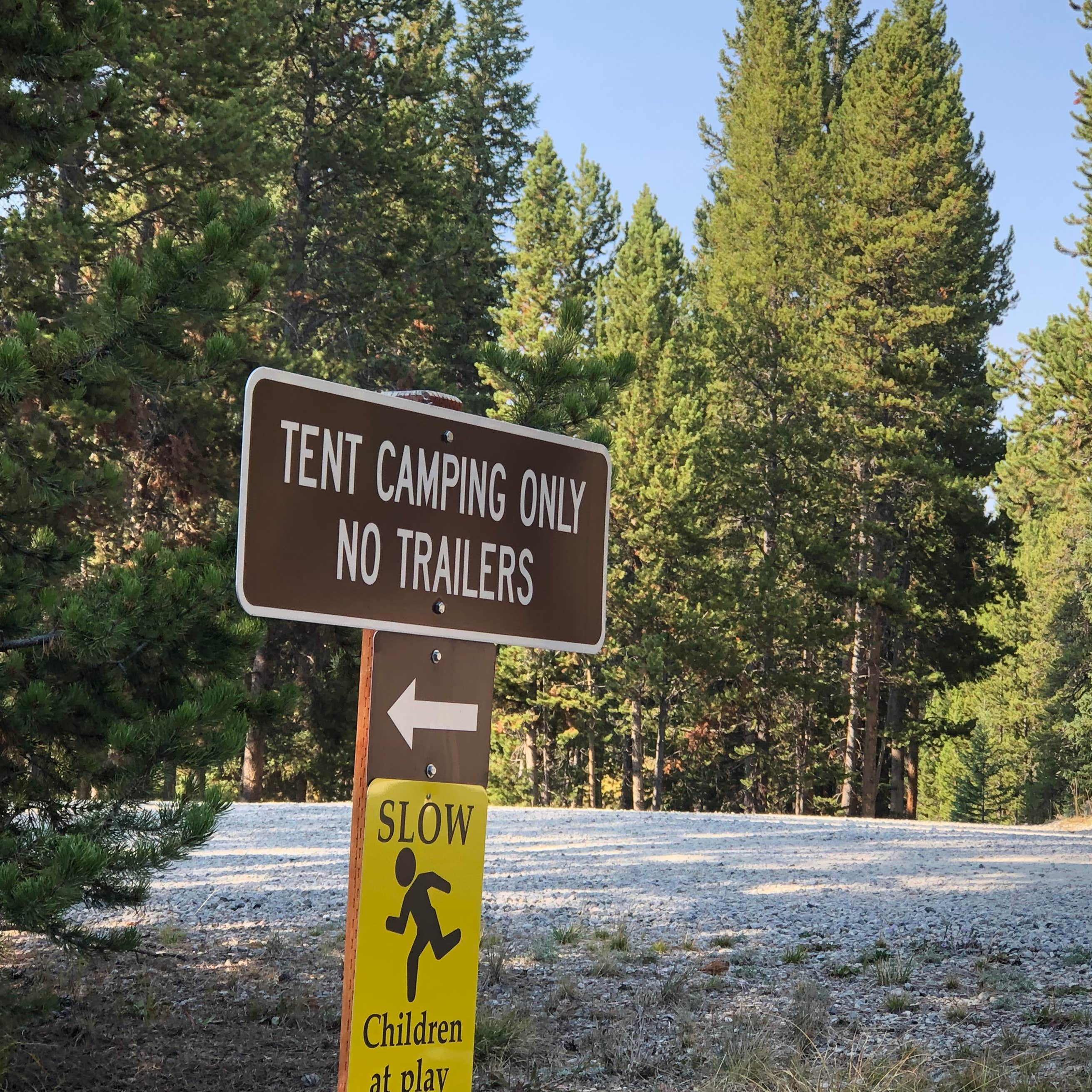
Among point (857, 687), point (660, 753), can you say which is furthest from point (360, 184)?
point (857, 687)

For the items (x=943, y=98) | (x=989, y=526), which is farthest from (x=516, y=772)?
(x=943, y=98)

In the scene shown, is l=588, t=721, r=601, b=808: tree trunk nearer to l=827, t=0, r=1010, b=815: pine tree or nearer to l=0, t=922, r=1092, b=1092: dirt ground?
l=827, t=0, r=1010, b=815: pine tree

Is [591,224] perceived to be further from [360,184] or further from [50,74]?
[50,74]

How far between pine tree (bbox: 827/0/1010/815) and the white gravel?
12.2 metres

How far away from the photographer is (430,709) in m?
2.08

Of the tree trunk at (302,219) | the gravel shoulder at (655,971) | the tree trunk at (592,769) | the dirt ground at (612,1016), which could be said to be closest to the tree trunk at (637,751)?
the tree trunk at (592,769)

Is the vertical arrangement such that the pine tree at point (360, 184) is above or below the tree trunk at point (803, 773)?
above

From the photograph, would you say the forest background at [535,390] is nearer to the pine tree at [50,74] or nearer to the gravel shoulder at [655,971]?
the pine tree at [50,74]

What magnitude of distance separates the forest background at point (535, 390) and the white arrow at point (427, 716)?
135 cm

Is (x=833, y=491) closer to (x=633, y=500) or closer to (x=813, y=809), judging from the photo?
(x=633, y=500)

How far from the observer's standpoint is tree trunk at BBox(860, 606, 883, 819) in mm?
25312

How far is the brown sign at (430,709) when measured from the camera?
2020mm

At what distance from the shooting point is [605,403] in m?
3.60

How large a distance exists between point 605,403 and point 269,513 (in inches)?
72.2
